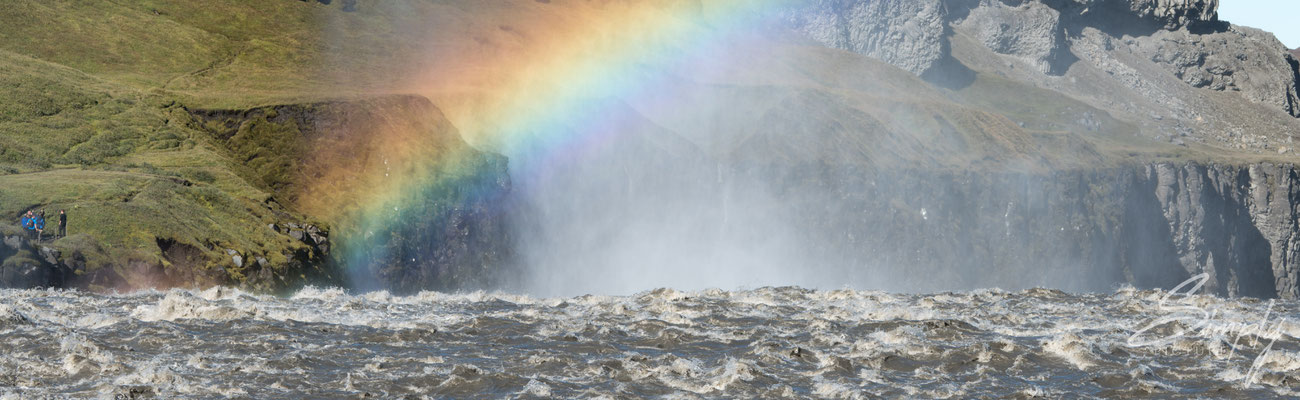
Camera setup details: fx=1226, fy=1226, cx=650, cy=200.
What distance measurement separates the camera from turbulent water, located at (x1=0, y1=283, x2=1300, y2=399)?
35438 mm

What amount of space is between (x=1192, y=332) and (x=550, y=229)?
244ft

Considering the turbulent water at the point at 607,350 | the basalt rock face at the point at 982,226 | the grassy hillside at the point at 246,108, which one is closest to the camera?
the turbulent water at the point at 607,350

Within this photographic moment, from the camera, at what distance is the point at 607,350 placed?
4250 centimetres

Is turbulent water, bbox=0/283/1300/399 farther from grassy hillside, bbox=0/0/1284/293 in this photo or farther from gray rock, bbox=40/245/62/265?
grassy hillside, bbox=0/0/1284/293

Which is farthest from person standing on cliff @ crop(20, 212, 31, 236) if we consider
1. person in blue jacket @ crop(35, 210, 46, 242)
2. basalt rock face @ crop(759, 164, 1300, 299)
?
basalt rock face @ crop(759, 164, 1300, 299)

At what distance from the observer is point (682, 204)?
140 metres

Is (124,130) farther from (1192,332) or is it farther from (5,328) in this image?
(1192,332)

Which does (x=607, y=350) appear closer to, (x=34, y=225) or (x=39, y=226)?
(x=39, y=226)

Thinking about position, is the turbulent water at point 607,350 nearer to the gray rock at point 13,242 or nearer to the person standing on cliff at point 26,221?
the gray rock at point 13,242

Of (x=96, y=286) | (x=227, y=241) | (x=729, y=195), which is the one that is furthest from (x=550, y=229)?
(x=96, y=286)

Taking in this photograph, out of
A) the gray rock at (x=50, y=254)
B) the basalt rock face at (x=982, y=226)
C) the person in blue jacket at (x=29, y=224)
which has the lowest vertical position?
the basalt rock face at (x=982, y=226)

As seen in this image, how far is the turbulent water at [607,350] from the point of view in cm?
3544

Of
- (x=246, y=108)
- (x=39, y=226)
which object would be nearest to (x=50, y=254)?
(x=39, y=226)
